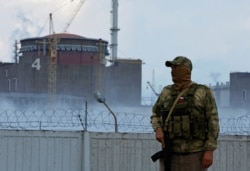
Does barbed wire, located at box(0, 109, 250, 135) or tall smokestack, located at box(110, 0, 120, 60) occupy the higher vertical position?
tall smokestack, located at box(110, 0, 120, 60)

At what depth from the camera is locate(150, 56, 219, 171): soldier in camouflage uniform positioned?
16.2ft

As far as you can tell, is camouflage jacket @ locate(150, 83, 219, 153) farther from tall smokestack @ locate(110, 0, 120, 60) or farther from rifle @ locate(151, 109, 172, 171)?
tall smokestack @ locate(110, 0, 120, 60)

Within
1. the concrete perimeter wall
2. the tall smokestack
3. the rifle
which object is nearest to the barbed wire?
the concrete perimeter wall

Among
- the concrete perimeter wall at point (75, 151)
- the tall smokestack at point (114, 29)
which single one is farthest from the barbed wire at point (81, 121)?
the tall smokestack at point (114, 29)

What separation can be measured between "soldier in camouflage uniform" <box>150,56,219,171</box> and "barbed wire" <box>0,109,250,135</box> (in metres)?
3.71

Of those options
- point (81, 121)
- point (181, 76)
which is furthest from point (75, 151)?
point (181, 76)

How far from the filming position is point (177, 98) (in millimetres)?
4988

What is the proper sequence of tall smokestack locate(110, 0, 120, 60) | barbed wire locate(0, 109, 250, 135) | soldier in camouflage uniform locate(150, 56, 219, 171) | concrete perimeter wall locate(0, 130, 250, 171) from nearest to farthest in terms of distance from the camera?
soldier in camouflage uniform locate(150, 56, 219, 171) → concrete perimeter wall locate(0, 130, 250, 171) → barbed wire locate(0, 109, 250, 135) → tall smokestack locate(110, 0, 120, 60)

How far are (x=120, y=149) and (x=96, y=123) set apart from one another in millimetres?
514

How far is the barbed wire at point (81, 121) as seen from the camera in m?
8.77

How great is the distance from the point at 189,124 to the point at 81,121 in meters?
4.17

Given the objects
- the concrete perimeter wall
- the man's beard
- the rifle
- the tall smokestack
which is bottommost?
the concrete perimeter wall

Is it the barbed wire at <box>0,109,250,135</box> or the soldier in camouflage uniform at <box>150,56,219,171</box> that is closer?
the soldier in camouflage uniform at <box>150,56,219,171</box>

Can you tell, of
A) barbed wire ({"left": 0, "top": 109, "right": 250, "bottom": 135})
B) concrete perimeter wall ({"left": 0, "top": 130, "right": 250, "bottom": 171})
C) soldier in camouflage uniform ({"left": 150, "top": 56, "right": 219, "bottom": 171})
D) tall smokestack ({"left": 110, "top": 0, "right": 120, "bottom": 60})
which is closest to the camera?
soldier in camouflage uniform ({"left": 150, "top": 56, "right": 219, "bottom": 171})
